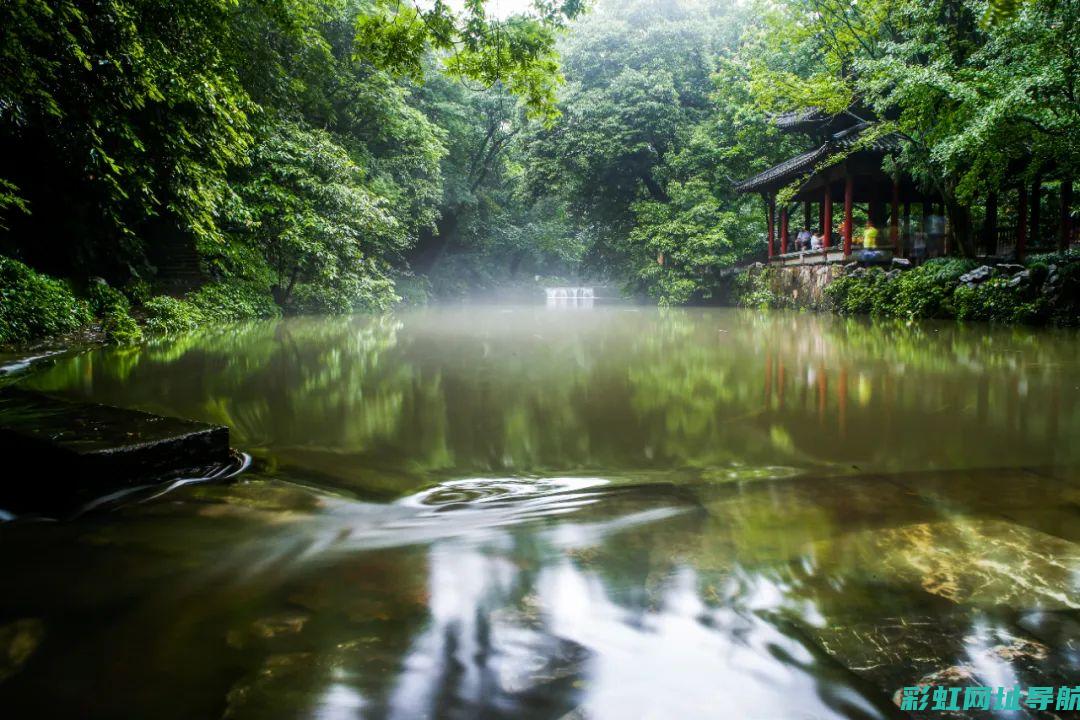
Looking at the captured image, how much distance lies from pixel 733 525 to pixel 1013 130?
35.8 ft

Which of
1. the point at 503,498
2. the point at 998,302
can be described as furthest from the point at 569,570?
the point at 998,302

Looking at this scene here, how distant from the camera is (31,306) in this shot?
8.62 m

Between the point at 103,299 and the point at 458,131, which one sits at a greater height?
the point at 458,131

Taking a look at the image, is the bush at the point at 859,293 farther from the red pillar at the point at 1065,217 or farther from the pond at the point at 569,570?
the pond at the point at 569,570

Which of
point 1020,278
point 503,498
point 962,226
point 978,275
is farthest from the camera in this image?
point 962,226

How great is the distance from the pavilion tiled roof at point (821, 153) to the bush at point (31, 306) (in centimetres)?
1626

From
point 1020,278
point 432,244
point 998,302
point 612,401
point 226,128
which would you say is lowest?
point 612,401

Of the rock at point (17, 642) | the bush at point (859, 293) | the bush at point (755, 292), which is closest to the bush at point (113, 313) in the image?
the rock at point (17, 642)

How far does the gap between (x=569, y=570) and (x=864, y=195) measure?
73.5 ft

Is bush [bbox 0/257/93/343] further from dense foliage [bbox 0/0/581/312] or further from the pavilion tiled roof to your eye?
the pavilion tiled roof

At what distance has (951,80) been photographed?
10.8 m

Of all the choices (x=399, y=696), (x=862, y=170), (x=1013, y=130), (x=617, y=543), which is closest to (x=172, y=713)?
(x=399, y=696)

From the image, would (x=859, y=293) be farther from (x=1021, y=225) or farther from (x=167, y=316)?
(x=167, y=316)

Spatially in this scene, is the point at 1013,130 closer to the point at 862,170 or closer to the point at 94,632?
the point at 862,170
